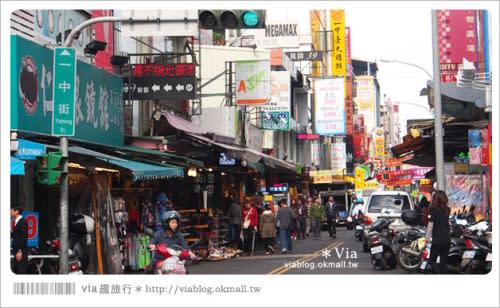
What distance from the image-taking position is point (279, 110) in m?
32.5

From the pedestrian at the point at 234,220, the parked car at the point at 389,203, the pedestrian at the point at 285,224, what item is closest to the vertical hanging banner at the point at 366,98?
the parked car at the point at 389,203

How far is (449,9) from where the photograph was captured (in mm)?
9484

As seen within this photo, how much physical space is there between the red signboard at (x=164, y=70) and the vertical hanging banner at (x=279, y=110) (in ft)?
45.0

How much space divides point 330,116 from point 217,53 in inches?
168

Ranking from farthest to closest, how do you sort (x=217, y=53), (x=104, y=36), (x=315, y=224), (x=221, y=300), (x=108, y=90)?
(x=217, y=53), (x=315, y=224), (x=104, y=36), (x=108, y=90), (x=221, y=300)

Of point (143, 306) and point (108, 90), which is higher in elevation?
point (108, 90)

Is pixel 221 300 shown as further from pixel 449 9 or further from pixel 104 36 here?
pixel 104 36

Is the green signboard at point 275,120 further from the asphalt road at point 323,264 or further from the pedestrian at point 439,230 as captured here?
the asphalt road at point 323,264

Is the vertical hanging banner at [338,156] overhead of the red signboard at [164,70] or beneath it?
beneath

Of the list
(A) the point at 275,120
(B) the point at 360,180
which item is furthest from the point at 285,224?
(B) the point at 360,180

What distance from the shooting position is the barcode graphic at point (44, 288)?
929 centimetres

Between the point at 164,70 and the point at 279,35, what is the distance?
16722 millimetres

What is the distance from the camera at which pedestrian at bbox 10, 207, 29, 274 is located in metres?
10.1

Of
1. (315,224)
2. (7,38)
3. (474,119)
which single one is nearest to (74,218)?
(7,38)
